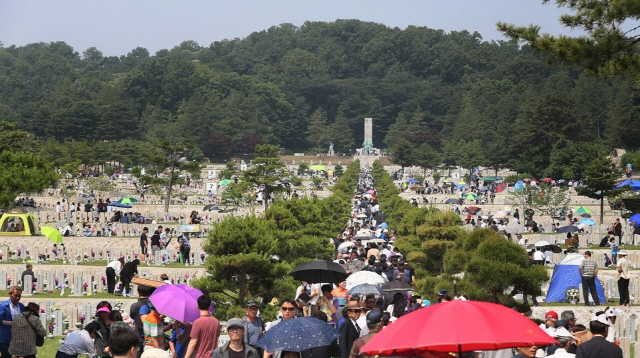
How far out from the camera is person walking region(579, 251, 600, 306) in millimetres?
19438

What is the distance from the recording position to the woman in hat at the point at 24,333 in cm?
1134

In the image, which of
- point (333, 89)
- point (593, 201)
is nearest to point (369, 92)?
point (333, 89)

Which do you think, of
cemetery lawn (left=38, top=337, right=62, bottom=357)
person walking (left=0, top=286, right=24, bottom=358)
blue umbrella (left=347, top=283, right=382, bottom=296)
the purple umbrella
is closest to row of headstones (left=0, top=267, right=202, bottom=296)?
cemetery lawn (left=38, top=337, right=62, bottom=357)

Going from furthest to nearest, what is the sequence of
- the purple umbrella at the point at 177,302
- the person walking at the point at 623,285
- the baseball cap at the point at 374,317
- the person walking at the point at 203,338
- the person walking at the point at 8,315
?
1. the person walking at the point at 623,285
2. the person walking at the point at 8,315
3. the purple umbrella at the point at 177,302
4. the person walking at the point at 203,338
5. the baseball cap at the point at 374,317

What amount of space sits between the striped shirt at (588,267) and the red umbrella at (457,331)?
1249 centimetres

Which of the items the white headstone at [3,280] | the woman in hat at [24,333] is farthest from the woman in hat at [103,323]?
the white headstone at [3,280]

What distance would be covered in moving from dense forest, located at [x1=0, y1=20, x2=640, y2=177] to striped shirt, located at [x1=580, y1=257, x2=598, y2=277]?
38200 millimetres

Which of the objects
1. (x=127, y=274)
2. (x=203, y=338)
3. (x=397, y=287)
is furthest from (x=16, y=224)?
(x=203, y=338)

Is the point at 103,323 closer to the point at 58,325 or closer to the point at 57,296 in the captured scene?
the point at 58,325

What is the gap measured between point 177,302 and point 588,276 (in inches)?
397

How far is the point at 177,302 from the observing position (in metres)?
11.4

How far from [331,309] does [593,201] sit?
37.6 meters

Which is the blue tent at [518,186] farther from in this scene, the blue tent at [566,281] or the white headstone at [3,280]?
the white headstone at [3,280]

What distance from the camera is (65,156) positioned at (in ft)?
208
